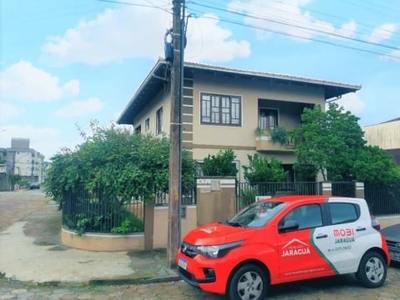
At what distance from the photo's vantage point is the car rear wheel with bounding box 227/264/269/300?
5395 millimetres

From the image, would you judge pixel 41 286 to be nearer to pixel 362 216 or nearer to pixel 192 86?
pixel 362 216

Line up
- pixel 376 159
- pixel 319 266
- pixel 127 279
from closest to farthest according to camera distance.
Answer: pixel 319 266 < pixel 127 279 < pixel 376 159

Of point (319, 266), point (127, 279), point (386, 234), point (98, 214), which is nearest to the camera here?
point (319, 266)

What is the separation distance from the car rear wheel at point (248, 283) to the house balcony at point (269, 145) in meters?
10.7

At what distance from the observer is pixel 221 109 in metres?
15.8

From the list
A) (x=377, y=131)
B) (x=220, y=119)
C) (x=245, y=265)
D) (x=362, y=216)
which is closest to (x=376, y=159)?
(x=220, y=119)

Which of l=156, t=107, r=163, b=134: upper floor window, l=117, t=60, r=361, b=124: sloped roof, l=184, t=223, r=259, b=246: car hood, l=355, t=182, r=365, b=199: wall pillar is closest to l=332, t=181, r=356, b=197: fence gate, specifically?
l=355, t=182, r=365, b=199: wall pillar

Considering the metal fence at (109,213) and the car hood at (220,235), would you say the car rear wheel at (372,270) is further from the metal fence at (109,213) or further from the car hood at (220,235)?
the metal fence at (109,213)

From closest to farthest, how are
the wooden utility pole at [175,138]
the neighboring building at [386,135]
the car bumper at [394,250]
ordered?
the wooden utility pole at [175,138]
the car bumper at [394,250]
the neighboring building at [386,135]

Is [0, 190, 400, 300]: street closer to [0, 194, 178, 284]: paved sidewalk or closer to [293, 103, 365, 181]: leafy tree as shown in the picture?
[0, 194, 178, 284]: paved sidewalk

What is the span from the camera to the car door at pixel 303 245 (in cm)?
581

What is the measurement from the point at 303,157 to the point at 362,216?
776cm

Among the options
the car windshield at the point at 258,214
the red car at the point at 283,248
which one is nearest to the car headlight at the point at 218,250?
the red car at the point at 283,248

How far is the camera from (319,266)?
6.09m
